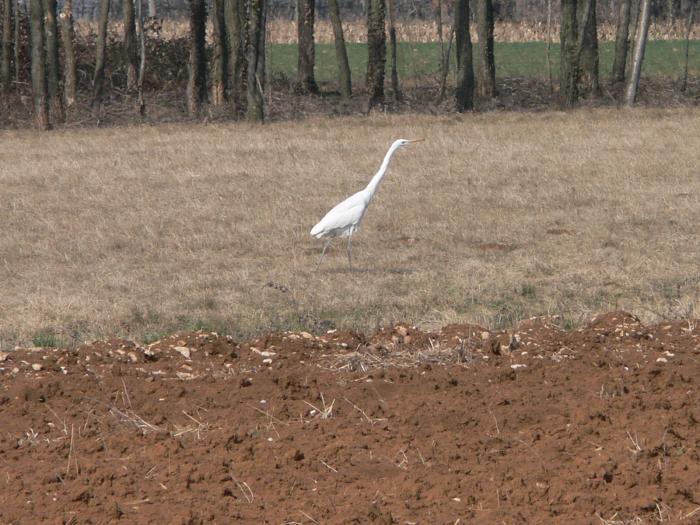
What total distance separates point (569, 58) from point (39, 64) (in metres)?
12.9

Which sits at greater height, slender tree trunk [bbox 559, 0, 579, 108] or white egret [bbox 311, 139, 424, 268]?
slender tree trunk [bbox 559, 0, 579, 108]

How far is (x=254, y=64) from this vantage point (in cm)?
2642

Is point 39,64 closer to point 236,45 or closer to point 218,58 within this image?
point 218,58

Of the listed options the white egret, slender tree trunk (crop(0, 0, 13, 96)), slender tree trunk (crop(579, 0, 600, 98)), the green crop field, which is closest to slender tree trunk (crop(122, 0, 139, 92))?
slender tree trunk (crop(0, 0, 13, 96))

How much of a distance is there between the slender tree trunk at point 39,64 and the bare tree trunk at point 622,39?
18321mm

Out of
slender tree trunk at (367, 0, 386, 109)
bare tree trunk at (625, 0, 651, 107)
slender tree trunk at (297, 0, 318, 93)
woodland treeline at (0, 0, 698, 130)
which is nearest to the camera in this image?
woodland treeline at (0, 0, 698, 130)

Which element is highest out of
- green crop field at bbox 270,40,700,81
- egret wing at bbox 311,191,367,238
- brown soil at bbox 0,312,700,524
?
green crop field at bbox 270,40,700,81

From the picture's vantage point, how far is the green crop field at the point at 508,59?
143ft

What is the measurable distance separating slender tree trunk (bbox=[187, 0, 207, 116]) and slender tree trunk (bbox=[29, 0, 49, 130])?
4501 millimetres

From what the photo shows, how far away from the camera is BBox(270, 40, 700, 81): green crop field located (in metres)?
43.7

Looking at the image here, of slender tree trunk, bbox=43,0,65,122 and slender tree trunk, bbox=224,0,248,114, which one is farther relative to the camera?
slender tree trunk, bbox=224,0,248,114

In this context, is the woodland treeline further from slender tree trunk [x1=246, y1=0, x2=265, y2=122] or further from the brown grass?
the brown grass

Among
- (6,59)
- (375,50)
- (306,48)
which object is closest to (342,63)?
(306,48)

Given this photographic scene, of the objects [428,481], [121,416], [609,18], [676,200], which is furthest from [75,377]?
[609,18]
